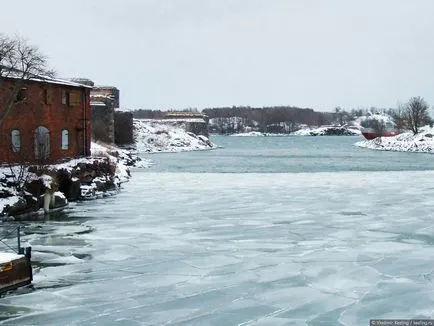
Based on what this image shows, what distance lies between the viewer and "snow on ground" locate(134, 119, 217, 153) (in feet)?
339

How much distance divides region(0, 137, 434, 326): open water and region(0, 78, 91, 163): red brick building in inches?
268

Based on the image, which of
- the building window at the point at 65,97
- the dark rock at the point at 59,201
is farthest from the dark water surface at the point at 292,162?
the dark rock at the point at 59,201

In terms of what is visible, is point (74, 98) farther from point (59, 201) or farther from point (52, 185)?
point (59, 201)

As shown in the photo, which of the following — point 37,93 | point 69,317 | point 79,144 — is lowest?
point 69,317

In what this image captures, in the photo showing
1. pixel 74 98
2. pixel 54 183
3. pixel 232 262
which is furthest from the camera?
pixel 74 98

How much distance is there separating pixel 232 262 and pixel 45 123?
2366 cm

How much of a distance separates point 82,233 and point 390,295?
447 inches

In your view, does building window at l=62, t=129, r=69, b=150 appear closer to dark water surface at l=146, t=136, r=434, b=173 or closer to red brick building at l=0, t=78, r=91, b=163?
red brick building at l=0, t=78, r=91, b=163

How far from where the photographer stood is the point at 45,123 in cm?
3650

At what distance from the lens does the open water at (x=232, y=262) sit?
38.5ft

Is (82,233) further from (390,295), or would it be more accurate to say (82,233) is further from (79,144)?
(79,144)

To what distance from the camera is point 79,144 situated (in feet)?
134

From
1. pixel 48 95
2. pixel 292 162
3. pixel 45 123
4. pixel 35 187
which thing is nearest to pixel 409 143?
pixel 292 162

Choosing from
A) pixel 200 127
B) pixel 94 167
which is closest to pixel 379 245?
pixel 94 167
